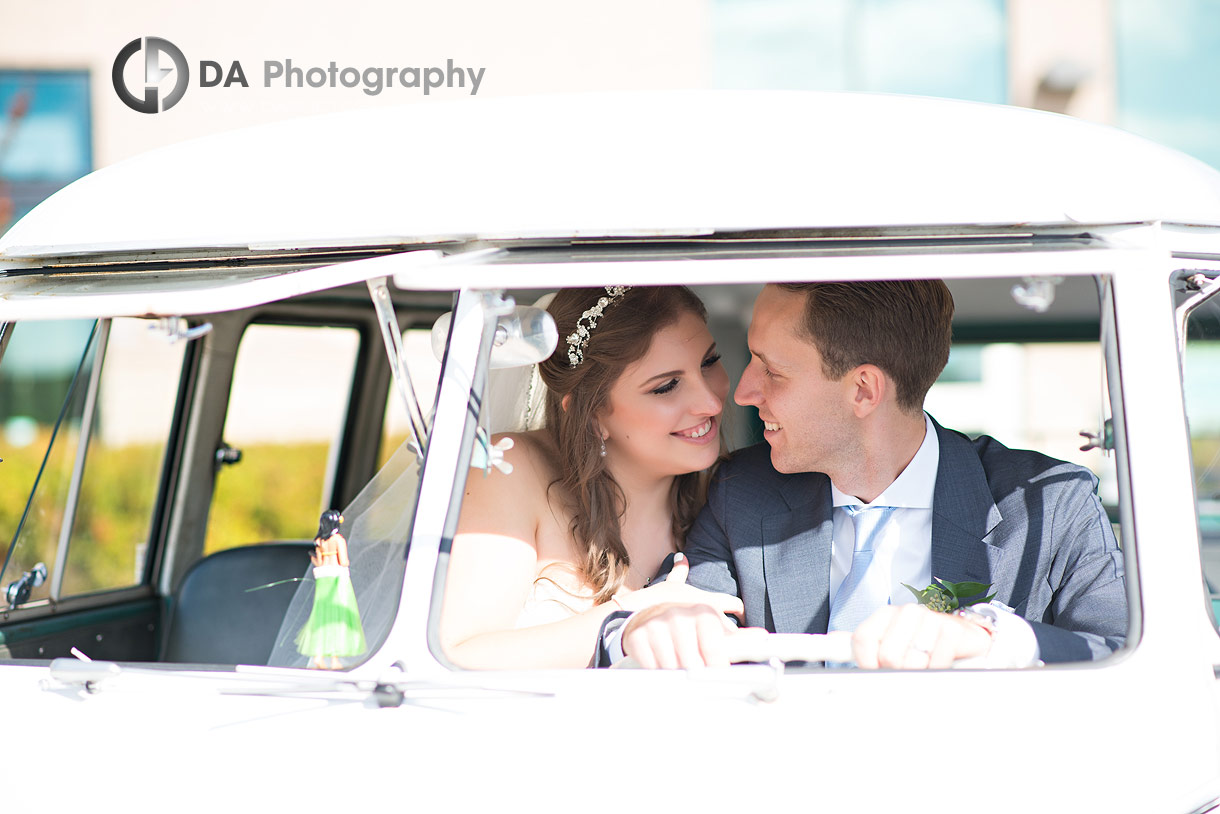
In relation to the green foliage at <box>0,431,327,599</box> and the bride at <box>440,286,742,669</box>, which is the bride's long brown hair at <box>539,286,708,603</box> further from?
the green foliage at <box>0,431,327,599</box>

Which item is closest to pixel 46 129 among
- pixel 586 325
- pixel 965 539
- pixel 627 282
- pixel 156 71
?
pixel 156 71

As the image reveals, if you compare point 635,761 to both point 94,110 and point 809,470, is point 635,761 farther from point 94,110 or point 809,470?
point 94,110

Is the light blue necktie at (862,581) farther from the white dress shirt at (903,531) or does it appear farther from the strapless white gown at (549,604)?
the strapless white gown at (549,604)

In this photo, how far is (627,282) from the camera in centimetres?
159

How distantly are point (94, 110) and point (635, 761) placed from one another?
8398 mm

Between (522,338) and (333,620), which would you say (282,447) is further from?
(522,338)

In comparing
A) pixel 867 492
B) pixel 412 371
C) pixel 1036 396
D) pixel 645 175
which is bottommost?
pixel 867 492

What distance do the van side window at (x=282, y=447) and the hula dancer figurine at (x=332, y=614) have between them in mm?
5166

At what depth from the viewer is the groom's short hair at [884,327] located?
2416 millimetres

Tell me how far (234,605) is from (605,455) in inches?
54.1

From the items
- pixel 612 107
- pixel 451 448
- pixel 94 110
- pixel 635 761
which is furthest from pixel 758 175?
pixel 94 110

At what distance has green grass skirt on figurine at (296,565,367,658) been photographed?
74.3 inches

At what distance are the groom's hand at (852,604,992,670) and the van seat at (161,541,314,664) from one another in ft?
6.85

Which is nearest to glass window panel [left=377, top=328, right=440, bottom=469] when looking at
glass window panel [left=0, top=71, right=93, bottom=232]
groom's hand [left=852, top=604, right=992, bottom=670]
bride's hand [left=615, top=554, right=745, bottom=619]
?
bride's hand [left=615, top=554, right=745, bottom=619]
